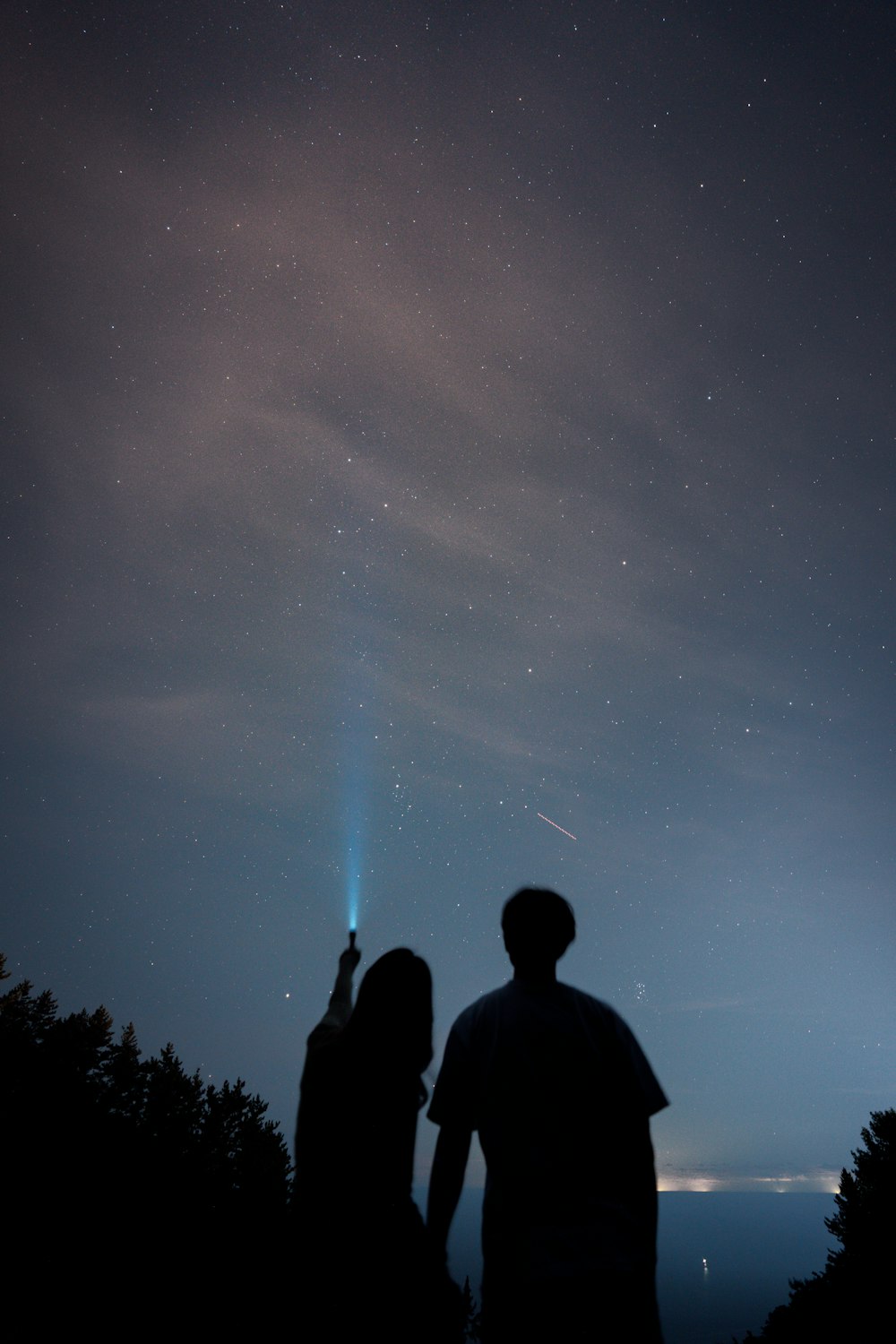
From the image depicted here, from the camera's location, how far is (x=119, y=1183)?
31.9 m

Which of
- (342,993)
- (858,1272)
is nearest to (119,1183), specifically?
(858,1272)

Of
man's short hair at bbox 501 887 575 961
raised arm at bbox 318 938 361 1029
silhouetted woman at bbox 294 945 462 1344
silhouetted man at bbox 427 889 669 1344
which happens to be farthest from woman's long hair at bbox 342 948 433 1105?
man's short hair at bbox 501 887 575 961

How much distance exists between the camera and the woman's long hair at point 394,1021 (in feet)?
10.2

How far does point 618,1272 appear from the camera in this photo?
2180 mm

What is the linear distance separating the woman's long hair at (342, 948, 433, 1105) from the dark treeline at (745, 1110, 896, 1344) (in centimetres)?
3226

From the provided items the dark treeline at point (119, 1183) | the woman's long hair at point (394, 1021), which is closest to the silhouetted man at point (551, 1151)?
the woman's long hair at point (394, 1021)

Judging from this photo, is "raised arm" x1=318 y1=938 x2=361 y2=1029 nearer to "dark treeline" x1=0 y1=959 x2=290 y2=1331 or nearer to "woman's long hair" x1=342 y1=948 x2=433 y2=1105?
"woman's long hair" x1=342 y1=948 x2=433 y2=1105

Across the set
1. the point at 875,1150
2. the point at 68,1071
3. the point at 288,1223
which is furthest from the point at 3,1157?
the point at 875,1150

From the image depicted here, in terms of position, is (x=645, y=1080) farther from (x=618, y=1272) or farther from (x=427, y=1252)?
(x=427, y=1252)

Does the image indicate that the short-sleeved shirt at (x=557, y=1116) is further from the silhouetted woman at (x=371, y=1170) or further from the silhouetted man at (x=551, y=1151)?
the silhouetted woman at (x=371, y=1170)

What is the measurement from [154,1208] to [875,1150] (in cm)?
3403

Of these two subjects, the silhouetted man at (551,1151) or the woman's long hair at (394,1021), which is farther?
the woman's long hair at (394,1021)

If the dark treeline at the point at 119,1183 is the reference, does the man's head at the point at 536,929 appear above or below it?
above

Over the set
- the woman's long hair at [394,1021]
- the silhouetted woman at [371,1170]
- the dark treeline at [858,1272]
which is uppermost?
the woman's long hair at [394,1021]
